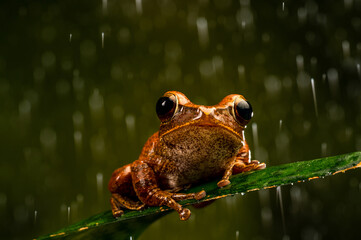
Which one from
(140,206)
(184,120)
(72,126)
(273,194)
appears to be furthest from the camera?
(273,194)

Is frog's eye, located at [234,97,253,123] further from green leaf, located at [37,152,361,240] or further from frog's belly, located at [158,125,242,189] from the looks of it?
green leaf, located at [37,152,361,240]

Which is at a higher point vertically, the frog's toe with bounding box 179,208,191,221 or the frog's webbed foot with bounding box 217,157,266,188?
the frog's webbed foot with bounding box 217,157,266,188

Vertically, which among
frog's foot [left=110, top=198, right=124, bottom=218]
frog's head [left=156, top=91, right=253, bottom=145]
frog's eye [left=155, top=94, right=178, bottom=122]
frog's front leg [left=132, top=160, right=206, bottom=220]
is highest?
frog's eye [left=155, top=94, right=178, bottom=122]

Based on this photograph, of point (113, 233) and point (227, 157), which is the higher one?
point (227, 157)

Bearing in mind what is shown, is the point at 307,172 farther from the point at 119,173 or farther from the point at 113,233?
the point at 119,173

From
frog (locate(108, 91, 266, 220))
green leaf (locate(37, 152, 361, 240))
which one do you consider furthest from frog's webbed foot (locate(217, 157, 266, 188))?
green leaf (locate(37, 152, 361, 240))

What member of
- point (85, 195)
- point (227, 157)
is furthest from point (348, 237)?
point (227, 157)

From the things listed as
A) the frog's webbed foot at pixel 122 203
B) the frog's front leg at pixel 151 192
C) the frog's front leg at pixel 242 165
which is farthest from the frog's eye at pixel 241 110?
the frog's webbed foot at pixel 122 203
